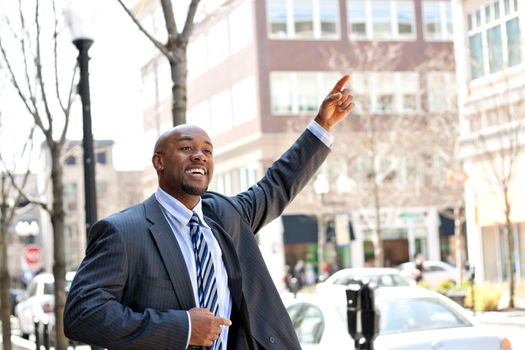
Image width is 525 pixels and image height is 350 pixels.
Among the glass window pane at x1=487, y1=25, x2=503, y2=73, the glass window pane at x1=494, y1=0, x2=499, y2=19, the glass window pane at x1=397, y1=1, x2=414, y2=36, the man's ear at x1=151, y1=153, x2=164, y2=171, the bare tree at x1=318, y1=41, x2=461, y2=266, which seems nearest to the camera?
the man's ear at x1=151, y1=153, x2=164, y2=171

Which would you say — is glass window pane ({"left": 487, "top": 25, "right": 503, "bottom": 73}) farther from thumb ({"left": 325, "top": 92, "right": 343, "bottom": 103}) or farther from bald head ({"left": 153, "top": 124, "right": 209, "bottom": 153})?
bald head ({"left": 153, "top": 124, "right": 209, "bottom": 153})

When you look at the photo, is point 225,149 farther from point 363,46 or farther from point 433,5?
point 433,5

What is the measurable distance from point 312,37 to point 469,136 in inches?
783

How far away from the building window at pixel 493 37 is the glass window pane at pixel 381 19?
1942 centimetres

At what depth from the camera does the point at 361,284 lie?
31.8 feet

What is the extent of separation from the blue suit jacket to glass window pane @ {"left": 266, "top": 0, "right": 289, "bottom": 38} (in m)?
47.2

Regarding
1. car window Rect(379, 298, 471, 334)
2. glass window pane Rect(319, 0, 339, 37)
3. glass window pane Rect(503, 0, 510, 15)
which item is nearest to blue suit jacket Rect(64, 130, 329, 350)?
car window Rect(379, 298, 471, 334)

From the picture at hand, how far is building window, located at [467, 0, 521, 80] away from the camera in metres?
30.5

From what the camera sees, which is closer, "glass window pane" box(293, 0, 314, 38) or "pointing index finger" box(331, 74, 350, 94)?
"pointing index finger" box(331, 74, 350, 94)

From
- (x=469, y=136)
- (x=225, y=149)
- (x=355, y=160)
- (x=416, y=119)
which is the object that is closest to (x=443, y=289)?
(x=469, y=136)

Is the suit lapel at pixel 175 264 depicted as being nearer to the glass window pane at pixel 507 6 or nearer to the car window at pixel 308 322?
the car window at pixel 308 322

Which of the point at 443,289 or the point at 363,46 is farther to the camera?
the point at 363,46

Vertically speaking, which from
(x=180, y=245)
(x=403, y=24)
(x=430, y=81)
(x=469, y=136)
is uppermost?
(x=403, y=24)

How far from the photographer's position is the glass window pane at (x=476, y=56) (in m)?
32.5
